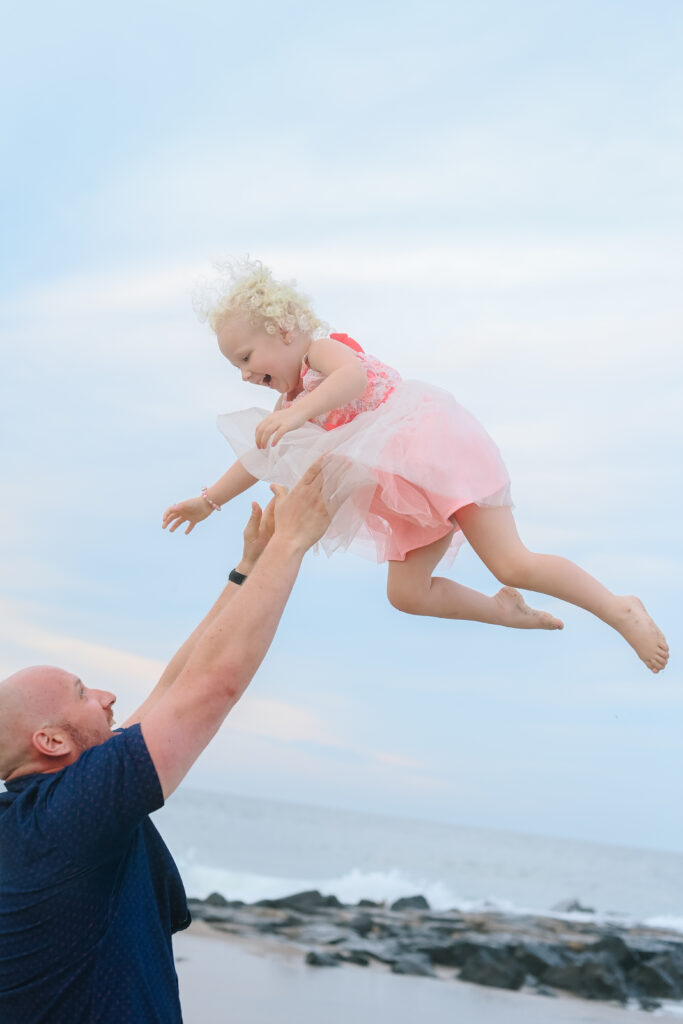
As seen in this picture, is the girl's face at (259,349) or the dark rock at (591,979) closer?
the girl's face at (259,349)

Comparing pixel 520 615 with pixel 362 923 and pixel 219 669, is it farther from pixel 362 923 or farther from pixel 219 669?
pixel 362 923

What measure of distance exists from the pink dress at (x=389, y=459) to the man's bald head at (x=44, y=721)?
70 cm

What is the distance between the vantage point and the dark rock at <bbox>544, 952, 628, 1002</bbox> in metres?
8.79

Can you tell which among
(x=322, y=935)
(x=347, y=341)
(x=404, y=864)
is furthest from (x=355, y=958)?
(x=404, y=864)

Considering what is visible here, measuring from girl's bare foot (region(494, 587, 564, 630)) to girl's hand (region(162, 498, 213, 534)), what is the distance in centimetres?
88

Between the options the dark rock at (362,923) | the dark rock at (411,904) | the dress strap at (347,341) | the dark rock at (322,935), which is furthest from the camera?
the dark rock at (411,904)

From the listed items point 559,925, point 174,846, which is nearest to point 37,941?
point 559,925

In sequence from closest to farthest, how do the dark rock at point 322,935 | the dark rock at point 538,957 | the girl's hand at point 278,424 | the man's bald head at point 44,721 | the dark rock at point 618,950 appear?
the man's bald head at point 44,721 → the girl's hand at point 278,424 → the dark rock at point 538,957 → the dark rock at point 618,950 → the dark rock at point 322,935

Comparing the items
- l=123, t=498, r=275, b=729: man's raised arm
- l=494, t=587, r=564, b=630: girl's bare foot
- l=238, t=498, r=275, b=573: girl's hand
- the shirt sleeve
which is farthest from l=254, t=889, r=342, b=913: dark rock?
the shirt sleeve

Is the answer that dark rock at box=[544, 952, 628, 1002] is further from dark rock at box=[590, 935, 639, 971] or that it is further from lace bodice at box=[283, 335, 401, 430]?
lace bodice at box=[283, 335, 401, 430]

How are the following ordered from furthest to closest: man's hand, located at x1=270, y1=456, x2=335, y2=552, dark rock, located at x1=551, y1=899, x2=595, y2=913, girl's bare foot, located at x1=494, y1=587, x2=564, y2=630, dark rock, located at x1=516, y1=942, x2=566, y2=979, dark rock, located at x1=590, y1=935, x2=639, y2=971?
dark rock, located at x1=551, y1=899, x2=595, y2=913 < dark rock, located at x1=590, y1=935, x2=639, y2=971 < dark rock, located at x1=516, y1=942, x2=566, y2=979 < girl's bare foot, located at x1=494, y1=587, x2=564, y2=630 < man's hand, located at x1=270, y1=456, x2=335, y2=552

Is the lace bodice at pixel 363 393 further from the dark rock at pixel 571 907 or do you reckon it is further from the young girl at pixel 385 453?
the dark rock at pixel 571 907

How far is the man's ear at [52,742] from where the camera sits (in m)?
2.16

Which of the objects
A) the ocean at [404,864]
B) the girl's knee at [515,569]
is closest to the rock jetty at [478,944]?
the ocean at [404,864]
